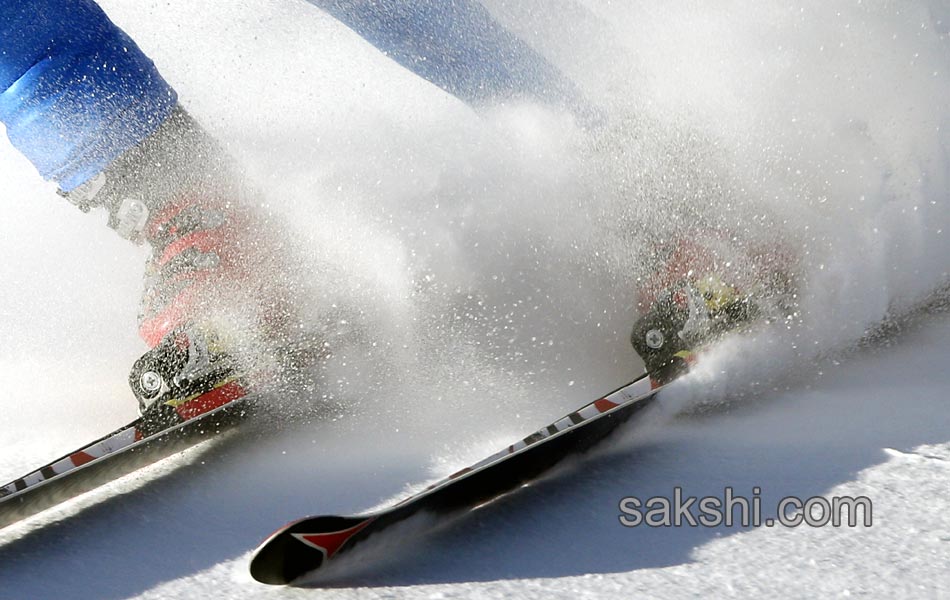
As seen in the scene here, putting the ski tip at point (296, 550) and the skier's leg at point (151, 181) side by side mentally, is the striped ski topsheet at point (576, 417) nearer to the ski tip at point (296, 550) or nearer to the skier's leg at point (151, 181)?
the ski tip at point (296, 550)

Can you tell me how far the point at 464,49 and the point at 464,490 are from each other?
40.8 inches

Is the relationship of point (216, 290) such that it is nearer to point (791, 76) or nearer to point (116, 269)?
point (116, 269)

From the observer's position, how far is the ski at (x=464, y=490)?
0.92 m

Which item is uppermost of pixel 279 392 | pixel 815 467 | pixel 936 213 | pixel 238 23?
pixel 238 23

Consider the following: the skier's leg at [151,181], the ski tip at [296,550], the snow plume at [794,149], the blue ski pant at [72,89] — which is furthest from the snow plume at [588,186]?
the ski tip at [296,550]

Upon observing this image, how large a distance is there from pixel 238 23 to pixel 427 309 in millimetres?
1022

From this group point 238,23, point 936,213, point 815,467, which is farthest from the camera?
point 238,23

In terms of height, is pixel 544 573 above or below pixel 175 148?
below

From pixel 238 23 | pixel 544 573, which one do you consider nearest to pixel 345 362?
pixel 544 573

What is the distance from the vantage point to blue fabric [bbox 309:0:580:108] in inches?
70.5

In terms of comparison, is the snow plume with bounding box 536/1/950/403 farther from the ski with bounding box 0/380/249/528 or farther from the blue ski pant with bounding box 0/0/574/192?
the blue ski pant with bounding box 0/0/574/192

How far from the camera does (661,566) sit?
0.93 m

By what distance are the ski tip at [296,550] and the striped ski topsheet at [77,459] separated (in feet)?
1.28

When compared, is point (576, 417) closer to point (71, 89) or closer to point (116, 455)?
point (116, 455)
